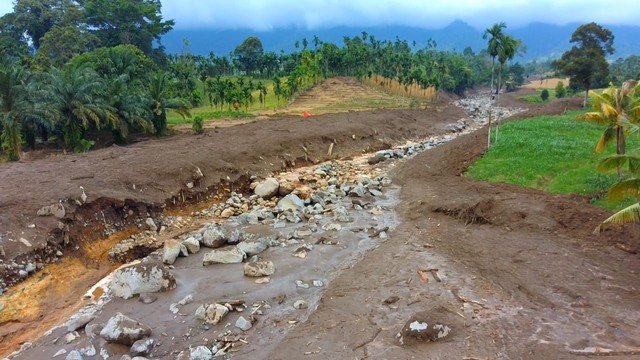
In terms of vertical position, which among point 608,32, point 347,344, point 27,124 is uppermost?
point 608,32

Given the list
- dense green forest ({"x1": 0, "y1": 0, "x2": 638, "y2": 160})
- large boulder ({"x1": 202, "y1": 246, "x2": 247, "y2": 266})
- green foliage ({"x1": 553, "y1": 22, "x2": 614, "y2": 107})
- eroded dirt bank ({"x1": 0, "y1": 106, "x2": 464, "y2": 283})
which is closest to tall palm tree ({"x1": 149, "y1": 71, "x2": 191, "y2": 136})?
dense green forest ({"x1": 0, "y1": 0, "x2": 638, "y2": 160})

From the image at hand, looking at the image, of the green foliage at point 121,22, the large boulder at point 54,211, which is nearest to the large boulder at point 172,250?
the large boulder at point 54,211

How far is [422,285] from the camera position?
47.9ft

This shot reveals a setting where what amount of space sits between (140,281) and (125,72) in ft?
137

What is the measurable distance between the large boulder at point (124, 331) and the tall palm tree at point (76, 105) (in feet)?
81.0

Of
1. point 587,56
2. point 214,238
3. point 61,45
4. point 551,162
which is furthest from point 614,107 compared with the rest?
point 61,45

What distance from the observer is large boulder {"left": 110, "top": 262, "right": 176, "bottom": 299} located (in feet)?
49.0

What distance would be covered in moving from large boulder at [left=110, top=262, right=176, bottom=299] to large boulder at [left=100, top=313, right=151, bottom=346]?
7.46 feet

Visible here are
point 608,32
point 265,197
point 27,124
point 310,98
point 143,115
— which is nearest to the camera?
point 265,197

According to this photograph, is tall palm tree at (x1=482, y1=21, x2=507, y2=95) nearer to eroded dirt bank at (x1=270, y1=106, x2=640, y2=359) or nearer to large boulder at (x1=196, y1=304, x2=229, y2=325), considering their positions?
eroded dirt bank at (x1=270, y1=106, x2=640, y2=359)

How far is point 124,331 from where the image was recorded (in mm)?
12180

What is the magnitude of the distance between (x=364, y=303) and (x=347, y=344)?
7.29 feet

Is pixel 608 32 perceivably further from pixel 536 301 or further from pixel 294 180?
pixel 536 301

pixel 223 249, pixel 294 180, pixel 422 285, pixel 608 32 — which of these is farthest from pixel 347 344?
pixel 608 32
